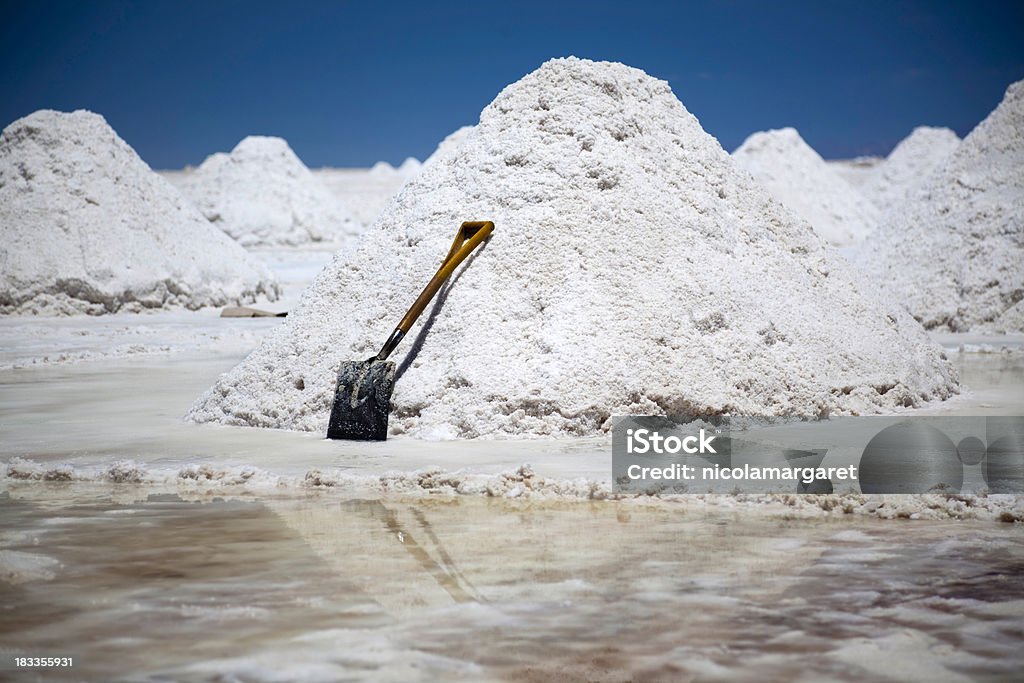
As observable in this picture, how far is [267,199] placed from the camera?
26.1 metres

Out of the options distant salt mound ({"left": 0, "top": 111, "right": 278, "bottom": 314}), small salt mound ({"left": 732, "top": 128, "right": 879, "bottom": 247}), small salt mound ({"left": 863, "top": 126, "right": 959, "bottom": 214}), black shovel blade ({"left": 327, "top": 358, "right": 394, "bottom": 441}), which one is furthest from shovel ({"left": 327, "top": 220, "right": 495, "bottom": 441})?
small salt mound ({"left": 863, "top": 126, "right": 959, "bottom": 214})

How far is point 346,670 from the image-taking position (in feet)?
6.30

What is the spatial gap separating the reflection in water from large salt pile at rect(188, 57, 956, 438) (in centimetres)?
131

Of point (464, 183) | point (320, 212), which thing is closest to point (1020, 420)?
point (464, 183)

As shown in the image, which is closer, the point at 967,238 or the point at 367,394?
the point at 367,394

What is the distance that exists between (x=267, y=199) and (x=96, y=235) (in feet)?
44.1

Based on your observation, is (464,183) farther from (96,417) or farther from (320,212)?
(320,212)

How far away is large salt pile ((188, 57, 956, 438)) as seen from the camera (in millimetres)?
4520

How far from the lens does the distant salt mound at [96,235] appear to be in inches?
477

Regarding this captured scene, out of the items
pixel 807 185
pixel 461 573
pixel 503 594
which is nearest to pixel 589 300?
pixel 461 573

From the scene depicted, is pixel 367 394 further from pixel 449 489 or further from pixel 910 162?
pixel 910 162

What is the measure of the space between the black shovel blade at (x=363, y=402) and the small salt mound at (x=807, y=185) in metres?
23.6

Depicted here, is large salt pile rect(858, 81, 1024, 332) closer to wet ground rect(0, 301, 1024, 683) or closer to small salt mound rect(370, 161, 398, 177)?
wet ground rect(0, 301, 1024, 683)

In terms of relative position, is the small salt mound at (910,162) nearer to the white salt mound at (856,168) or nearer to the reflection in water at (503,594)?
the white salt mound at (856,168)
